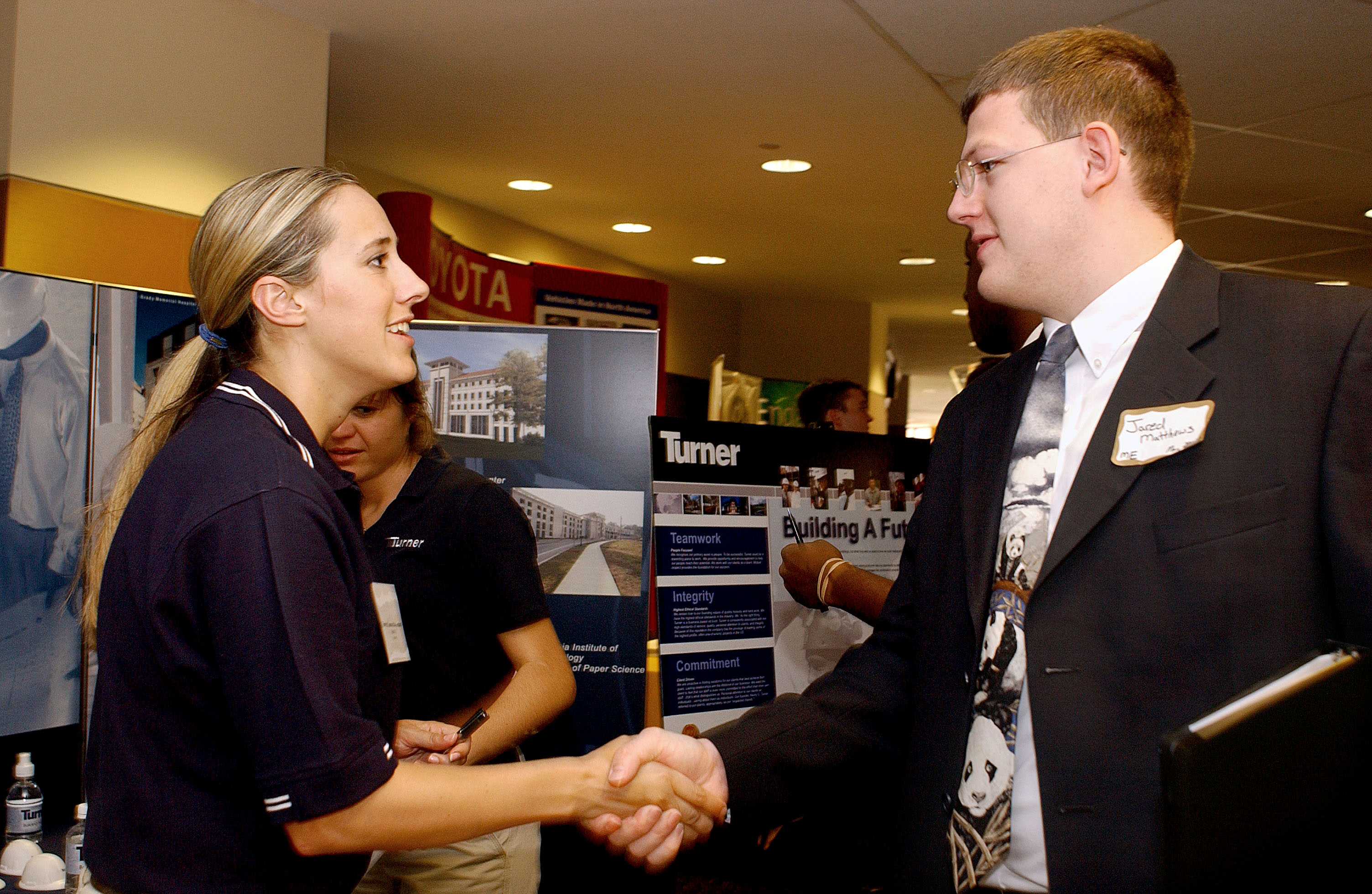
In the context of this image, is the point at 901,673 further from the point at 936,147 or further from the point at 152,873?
the point at 936,147

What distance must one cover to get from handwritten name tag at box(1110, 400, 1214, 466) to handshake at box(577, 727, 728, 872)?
81 centimetres

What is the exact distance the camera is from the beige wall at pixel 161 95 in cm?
309

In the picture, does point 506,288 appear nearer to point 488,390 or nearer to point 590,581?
point 488,390

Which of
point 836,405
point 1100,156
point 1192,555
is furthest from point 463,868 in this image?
point 836,405

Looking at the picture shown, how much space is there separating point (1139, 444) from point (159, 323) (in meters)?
2.58

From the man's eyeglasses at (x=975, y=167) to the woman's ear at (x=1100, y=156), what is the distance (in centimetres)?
2

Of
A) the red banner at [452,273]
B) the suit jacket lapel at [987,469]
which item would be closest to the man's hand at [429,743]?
the suit jacket lapel at [987,469]

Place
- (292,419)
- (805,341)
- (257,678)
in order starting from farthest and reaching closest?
(805,341), (292,419), (257,678)

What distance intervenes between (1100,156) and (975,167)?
0.62ft

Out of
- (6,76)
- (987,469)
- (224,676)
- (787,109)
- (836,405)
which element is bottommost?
(224,676)

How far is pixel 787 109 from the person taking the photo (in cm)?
492

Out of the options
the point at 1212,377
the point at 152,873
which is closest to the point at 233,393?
the point at 152,873

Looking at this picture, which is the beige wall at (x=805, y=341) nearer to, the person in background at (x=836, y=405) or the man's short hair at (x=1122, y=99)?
the person in background at (x=836, y=405)

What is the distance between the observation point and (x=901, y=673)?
1659 mm
